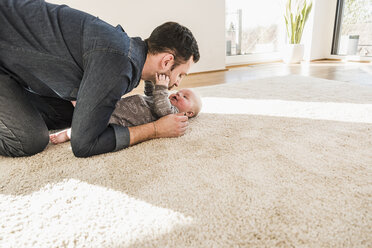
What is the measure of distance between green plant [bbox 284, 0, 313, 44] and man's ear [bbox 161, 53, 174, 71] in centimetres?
325

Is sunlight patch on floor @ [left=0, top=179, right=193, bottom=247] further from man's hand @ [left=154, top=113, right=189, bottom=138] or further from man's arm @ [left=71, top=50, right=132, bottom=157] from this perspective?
man's hand @ [left=154, top=113, right=189, bottom=138]

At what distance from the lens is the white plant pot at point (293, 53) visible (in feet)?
11.9

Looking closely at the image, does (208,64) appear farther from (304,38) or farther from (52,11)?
(52,11)

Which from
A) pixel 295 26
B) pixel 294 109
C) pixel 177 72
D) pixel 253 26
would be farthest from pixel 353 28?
→ pixel 177 72

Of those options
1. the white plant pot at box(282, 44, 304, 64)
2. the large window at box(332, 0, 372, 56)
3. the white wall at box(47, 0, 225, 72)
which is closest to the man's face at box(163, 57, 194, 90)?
the white wall at box(47, 0, 225, 72)

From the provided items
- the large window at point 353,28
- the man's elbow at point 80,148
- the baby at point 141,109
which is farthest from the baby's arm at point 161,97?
the large window at point 353,28

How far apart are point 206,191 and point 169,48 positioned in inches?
22.6

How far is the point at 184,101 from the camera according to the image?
4.32ft

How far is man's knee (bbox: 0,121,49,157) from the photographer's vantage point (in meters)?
0.90

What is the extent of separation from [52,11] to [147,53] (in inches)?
14.0

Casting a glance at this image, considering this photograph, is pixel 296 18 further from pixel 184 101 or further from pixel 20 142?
pixel 20 142

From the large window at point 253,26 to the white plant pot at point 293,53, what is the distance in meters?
0.41

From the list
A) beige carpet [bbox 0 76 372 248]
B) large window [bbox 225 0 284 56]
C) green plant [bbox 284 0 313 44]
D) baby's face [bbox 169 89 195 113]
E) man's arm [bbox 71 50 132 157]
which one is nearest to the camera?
beige carpet [bbox 0 76 372 248]

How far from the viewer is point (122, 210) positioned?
66cm
